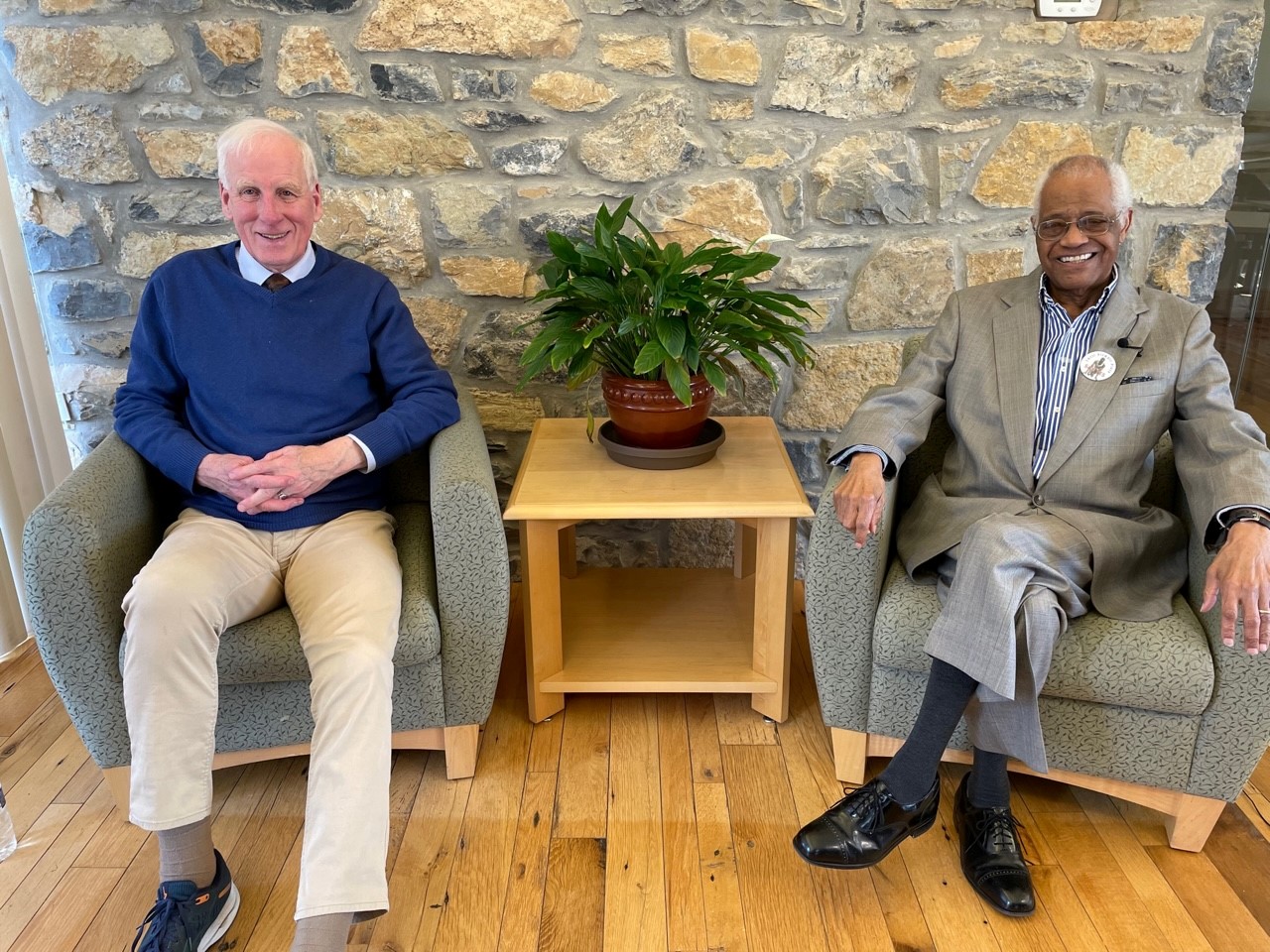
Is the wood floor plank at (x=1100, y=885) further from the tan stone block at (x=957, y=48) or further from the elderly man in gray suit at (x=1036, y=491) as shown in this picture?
the tan stone block at (x=957, y=48)

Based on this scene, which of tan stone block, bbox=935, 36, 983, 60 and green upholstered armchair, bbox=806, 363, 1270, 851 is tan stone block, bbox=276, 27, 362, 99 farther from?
green upholstered armchair, bbox=806, 363, 1270, 851

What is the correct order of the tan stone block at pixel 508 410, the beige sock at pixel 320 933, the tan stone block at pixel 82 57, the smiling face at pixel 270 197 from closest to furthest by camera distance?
the beige sock at pixel 320 933, the smiling face at pixel 270 197, the tan stone block at pixel 82 57, the tan stone block at pixel 508 410

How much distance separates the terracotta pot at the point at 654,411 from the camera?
6.70 feet

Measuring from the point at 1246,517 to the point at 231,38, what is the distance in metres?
2.23

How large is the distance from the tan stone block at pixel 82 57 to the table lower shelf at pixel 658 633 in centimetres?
155

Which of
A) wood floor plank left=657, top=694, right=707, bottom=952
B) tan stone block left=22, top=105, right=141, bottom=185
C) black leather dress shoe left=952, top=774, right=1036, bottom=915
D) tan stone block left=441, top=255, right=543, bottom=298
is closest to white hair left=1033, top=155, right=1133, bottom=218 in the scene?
black leather dress shoe left=952, top=774, right=1036, bottom=915

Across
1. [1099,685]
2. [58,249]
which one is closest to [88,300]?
[58,249]

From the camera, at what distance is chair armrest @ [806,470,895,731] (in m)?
1.74

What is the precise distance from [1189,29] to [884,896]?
1.99m

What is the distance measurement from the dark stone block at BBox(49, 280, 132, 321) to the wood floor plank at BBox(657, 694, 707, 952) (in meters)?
1.61

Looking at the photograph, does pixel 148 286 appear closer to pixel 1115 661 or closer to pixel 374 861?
pixel 374 861

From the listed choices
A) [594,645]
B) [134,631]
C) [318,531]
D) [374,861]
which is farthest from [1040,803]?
[134,631]

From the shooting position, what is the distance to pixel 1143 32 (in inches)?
87.1

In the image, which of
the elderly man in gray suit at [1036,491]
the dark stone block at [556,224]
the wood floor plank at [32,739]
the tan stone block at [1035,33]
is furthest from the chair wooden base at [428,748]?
the tan stone block at [1035,33]
